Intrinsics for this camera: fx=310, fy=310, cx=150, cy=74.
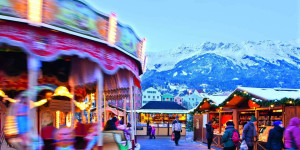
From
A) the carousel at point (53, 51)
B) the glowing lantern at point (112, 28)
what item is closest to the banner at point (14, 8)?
the carousel at point (53, 51)

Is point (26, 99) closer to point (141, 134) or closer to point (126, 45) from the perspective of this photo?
point (126, 45)

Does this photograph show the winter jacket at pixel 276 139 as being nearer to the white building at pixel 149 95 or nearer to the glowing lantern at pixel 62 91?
the glowing lantern at pixel 62 91

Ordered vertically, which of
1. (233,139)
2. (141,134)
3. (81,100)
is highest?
(81,100)

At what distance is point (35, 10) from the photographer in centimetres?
574

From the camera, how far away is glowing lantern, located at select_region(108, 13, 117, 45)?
747 centimetres

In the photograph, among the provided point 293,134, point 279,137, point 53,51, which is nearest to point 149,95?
point 279,137

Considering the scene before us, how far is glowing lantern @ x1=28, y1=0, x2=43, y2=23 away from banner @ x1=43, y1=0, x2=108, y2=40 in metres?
0.11

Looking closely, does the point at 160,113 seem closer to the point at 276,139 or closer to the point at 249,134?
the point at 249,134

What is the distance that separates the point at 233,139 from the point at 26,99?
598cm

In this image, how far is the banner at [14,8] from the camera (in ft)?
17.9

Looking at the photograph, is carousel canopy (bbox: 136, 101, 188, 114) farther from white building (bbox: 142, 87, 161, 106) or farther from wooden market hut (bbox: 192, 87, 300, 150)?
white building (bbox: 142, 87, 161, 106)

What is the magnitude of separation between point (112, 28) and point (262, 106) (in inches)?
327

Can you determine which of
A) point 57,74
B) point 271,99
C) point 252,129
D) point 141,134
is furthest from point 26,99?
point 141,134

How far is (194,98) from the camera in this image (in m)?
145
